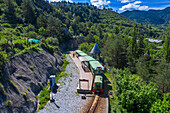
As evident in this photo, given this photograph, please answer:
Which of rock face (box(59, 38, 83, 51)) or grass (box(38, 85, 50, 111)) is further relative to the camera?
rock face (box(59, 38, 83, 51))

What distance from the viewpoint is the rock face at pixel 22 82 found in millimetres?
15648

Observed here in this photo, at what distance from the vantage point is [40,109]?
19.0 metres

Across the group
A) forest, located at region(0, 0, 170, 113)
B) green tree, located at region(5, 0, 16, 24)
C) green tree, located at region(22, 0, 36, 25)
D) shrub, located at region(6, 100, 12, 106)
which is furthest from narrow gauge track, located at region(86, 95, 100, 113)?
green tree, located at region(22, 0, 36, 25)

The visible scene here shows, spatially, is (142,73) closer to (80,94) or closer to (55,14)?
(80,94)

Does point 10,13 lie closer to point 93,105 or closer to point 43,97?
point 43,97

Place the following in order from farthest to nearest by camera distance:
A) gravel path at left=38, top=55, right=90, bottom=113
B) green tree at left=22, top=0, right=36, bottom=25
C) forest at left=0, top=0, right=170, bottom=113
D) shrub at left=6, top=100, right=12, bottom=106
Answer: green tree at left=22, top=0, right=36, bottom=25 → gravel path at left=38, top=55, right=90, bottom=113 → forest at left=0, top=0, right=170, bottom=113 → shrub at left=6, top=100, right=12, bottom=106

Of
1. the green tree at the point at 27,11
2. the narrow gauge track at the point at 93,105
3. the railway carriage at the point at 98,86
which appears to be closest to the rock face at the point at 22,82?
the narrow gauge track at the point at 93,105

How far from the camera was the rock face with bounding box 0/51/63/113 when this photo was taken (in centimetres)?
1565

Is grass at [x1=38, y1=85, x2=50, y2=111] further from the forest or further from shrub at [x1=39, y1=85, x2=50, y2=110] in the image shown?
the forest

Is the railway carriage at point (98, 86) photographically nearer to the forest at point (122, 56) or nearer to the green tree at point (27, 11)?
the forest at point (122, 56)

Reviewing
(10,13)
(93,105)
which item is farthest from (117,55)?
(10,13)

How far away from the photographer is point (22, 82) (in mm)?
20344

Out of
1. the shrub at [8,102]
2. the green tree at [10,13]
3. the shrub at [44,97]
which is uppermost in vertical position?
the green tree at [10,13]

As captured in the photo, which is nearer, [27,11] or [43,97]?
[43,97]
